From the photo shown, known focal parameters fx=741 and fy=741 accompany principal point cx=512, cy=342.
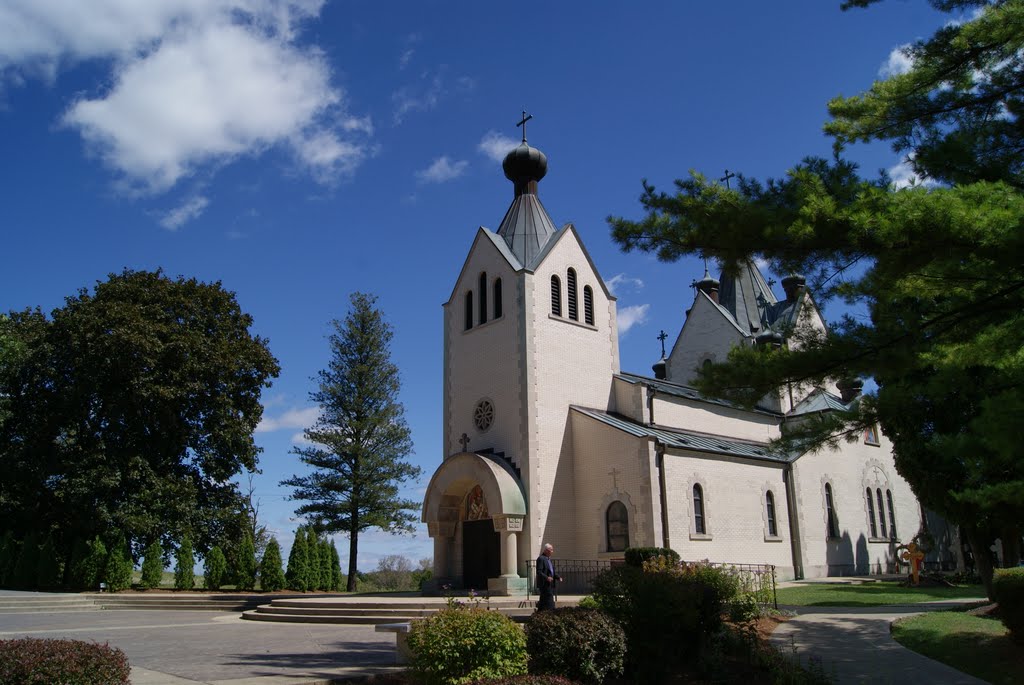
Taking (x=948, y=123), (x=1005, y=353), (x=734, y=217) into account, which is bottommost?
(x=1005, y=353)

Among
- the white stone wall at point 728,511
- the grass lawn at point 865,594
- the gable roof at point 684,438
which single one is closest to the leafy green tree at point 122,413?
the gable roof at point 684,438

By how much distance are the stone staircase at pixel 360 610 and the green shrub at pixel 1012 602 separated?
31.0 feet

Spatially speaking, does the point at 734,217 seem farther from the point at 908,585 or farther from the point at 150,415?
the point at 150,415

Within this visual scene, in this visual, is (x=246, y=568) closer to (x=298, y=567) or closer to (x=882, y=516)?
(x=298, y=567)

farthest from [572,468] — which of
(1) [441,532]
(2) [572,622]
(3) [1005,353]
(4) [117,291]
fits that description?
(4) [117,291]

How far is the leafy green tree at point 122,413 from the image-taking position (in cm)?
2969

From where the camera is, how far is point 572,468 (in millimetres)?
25422

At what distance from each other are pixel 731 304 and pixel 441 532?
2120cm

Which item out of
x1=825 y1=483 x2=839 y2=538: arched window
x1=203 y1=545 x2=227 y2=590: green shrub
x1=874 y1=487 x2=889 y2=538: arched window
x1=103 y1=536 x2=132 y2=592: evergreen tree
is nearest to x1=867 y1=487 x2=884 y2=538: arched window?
x1=874 y1=487 x2=889 y2=538: arched window

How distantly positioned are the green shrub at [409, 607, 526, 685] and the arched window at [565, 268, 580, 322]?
1957cm

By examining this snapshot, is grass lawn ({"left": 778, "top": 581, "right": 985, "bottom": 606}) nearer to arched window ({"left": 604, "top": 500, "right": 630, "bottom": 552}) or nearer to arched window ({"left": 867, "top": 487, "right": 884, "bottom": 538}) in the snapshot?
arched window ({"left": 604, "top": 500, "right": 630, "bottom": 552})

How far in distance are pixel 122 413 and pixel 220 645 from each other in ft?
66.7

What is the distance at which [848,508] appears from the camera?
100 feet

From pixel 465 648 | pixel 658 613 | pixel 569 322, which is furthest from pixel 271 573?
pixel 465 648
